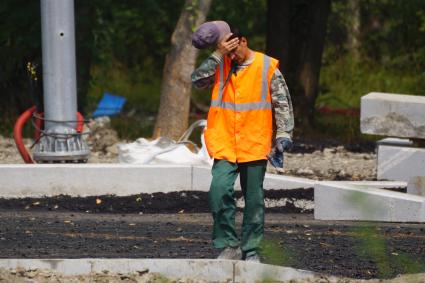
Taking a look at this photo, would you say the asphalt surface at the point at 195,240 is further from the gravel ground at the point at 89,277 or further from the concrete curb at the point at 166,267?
the gravel ground at the point at 89,277

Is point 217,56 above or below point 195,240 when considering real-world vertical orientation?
above

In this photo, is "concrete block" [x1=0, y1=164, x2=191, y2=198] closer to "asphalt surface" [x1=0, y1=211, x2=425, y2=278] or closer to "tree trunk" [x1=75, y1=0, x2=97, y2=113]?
"asphalt surface" [x1=0, y1=211, x2=425, y2=278]

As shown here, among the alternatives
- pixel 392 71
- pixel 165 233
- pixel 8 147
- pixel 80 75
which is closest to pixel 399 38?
pixel 392 71

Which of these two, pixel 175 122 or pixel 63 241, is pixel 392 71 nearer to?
pixel 175 122

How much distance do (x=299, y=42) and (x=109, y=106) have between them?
4503 millimetres

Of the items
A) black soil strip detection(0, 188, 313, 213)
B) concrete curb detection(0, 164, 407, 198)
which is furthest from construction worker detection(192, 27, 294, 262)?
concrete curb detection(0, 164, 407, 198)

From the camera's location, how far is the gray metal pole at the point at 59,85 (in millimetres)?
11859

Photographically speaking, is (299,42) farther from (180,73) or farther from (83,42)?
(180,73)

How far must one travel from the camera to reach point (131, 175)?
36.8 feet

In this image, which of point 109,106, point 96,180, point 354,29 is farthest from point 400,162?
point 354,29

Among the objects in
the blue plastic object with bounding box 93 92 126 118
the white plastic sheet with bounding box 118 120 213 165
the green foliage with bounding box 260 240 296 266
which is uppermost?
the white plastic sheet with bounding box 118 120 213 165

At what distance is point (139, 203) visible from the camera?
10.7 metres

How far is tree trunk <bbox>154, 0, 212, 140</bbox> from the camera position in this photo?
14573 millimetres

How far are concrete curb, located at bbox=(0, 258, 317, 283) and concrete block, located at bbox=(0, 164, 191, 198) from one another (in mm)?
3959
